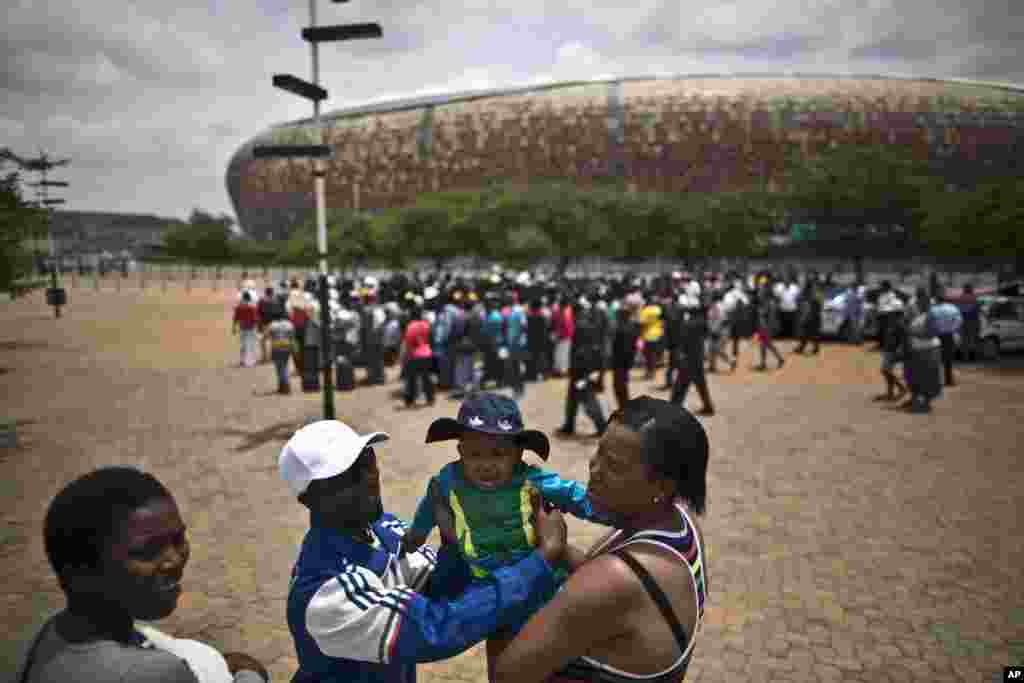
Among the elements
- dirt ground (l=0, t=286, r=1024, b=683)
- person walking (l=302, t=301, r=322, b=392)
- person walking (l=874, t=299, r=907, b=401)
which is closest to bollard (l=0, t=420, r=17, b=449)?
dirt ground (l=0, t=286, r=1024, b=683)

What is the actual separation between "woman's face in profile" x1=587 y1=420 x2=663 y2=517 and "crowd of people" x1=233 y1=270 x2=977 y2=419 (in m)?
6.84

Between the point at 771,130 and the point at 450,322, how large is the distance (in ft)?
254

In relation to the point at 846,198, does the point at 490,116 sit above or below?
above

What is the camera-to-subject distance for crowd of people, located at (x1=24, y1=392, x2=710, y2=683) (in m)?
1.28

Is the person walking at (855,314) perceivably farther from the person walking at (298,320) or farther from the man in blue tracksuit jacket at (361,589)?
the man in blue tracksuit jacket at (361,589)

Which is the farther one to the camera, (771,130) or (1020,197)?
(771,130)

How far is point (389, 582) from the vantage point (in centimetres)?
190

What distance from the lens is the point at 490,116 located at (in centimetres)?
8669

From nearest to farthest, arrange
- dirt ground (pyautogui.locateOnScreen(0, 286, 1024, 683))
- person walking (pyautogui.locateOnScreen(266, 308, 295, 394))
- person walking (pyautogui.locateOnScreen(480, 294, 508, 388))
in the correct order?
dirt ground (pyautogui.locateOnScreen(0, 286, 1024, 683)), person walking (pyautogui.locateOnScreen(480, 294, 508, 388)), person walking (pyautogui.locateOnScreen(266, 308, 295, 394))

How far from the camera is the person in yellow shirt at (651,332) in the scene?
13672 millimetres

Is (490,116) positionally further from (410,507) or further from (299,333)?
(410,507)

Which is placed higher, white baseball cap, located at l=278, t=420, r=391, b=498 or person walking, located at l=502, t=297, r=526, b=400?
white baseball cap, located at l=278, t=420, r=391, b=498

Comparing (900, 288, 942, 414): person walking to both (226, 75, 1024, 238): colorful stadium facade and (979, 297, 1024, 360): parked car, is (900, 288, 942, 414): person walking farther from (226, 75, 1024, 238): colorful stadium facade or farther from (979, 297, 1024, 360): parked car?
(226, 75, 1024, 238): colorful stadium facade

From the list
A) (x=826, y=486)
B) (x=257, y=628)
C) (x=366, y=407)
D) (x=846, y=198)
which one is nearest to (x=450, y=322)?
(x=366, y=407)
